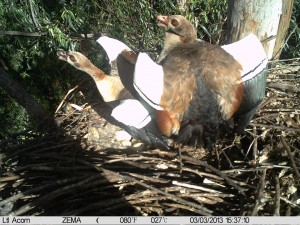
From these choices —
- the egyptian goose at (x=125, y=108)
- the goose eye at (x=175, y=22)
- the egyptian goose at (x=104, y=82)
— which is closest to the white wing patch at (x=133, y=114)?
the egyptian goose at (x=125, y=108)

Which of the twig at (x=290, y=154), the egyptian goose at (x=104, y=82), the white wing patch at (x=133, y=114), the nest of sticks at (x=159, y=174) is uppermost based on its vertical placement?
the egyptian goose at (x=104, y=82)

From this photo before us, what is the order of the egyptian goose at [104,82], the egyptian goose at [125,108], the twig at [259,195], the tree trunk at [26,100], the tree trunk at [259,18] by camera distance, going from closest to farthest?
the twig at [259,195] → the egyptian goose at [125,108] → the tree trunk at [259,18] → the egyptian goose at [104,82] → the tree trunk at [26,100]

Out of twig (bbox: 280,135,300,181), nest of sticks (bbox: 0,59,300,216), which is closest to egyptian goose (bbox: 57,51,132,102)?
nest of sticks (bbox: 0,59,300,216)

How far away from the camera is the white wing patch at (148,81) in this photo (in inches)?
83.0

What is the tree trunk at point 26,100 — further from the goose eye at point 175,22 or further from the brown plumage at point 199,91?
the goose eye at point 175,22

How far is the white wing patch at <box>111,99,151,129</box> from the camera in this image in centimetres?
220

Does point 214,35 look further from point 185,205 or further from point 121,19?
point 185,205

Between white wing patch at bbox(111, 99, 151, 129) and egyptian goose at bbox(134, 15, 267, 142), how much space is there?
0.09m

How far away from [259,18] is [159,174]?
1263mm

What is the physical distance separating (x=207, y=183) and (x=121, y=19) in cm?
279

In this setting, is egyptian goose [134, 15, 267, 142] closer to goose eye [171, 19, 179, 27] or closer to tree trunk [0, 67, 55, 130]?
goose eye [171, 19, 179, 27]

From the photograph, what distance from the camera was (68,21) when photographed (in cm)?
412

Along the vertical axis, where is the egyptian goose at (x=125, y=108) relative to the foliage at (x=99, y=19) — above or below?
below

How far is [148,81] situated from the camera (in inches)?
84.0
